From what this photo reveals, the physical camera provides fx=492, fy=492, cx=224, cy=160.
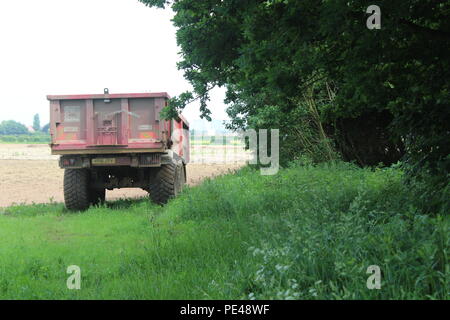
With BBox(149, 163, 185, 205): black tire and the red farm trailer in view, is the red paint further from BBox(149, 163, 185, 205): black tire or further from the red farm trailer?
BBox(149, 163, 185, 205): black tire

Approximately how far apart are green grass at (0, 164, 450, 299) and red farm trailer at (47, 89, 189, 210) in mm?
1987

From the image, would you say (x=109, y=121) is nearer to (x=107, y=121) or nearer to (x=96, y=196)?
(x=107, y=121)

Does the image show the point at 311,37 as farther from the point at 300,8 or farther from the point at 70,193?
the point at 70,193

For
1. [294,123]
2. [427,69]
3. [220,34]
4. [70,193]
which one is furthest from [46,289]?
[294,123]

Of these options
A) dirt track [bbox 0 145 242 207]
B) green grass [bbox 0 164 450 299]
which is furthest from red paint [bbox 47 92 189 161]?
dirt track [bbox 0 145 242 207]

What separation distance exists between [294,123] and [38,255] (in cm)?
1191

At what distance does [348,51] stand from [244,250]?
2922mm

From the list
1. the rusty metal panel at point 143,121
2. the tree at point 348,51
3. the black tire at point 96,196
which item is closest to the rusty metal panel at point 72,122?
the rusty metal panel at point 143,121

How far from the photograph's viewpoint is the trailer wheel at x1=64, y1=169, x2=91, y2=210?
1171 centimetres

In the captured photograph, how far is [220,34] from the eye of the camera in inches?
293

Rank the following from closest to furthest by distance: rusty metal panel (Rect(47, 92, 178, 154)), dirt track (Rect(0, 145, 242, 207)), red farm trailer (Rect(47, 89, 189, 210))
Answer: red farm trailer (Rect(47, 89, 189, 210))
rusty metal panel (Rect(47, 92, 178, 154))
dirt track (Rect(0, 145, 242, 207))

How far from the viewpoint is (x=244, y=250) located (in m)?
5.58

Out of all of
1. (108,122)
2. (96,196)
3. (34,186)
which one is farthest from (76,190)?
(34,186)
